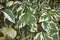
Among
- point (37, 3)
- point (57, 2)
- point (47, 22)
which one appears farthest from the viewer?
point (57, 2)

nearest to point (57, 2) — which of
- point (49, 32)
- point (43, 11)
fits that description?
point (43, 11)

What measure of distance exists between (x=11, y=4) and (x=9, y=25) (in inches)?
6.8

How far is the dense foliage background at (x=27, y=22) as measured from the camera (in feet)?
3.82

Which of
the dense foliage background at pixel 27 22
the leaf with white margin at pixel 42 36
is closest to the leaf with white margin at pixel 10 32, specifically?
the dense foliage background at pixel 27 22

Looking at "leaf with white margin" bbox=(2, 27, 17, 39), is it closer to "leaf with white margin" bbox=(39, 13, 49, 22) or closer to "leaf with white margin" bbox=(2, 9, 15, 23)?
"leaf with white margin" bbox=(2, 9, 15, 23)

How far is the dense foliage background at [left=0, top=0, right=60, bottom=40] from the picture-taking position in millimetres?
1164

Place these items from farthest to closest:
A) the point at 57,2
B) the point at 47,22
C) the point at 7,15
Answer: the point at 57,2
the point at 47,22
the point at 7,15

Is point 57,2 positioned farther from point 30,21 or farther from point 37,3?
point 30,21

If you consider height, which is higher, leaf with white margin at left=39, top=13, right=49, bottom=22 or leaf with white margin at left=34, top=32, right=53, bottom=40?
leaf with white margin at left=39, top=13, right=49, bottom=22

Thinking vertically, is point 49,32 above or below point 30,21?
below

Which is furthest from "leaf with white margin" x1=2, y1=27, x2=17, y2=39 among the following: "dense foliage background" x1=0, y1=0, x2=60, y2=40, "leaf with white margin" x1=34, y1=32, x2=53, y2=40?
"leaf with white margin" x1=34, y1=32, x2=53, y2=40

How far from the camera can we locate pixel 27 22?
1162 mm

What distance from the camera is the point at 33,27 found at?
1183 mm

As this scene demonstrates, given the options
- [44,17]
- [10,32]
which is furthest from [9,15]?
[44,17]
